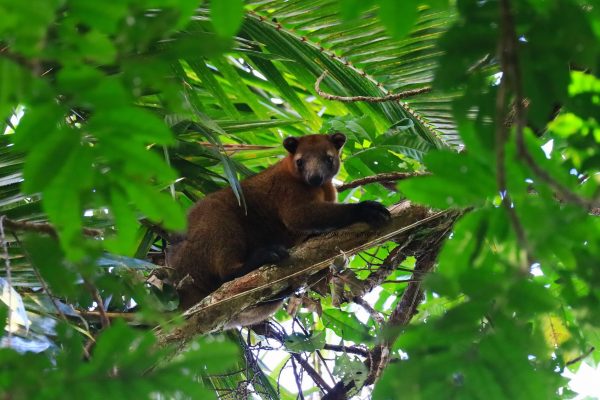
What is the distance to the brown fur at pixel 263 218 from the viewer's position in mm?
6117

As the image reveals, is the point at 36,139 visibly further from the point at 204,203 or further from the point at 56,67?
the point at 204,203

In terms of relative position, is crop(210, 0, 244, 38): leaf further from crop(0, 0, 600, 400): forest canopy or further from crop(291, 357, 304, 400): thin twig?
crop(291, 357, 304, 400): thin twig

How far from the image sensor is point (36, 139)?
70.6 inches

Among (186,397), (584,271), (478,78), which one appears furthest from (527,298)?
(186,397)

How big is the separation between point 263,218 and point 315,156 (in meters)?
0.85

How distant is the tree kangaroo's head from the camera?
23.4ft

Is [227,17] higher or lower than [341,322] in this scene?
higher

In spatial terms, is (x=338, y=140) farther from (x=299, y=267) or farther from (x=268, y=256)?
(x=299, y=267)

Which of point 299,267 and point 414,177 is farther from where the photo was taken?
point 299,267

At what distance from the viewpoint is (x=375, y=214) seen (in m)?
5.25

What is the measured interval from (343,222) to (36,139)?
4203mm

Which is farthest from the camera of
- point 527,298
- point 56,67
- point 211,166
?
point 211,166

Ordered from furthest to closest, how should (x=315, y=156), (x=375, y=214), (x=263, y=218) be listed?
1. (x=315, y=156)
2. (x=263, y=218)
3. (x=375, y=214)

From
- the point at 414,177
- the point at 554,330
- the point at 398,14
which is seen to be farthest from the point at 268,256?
the point at 398,14
